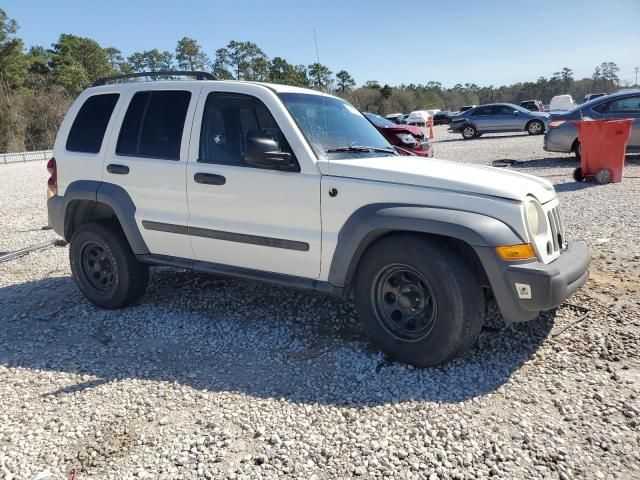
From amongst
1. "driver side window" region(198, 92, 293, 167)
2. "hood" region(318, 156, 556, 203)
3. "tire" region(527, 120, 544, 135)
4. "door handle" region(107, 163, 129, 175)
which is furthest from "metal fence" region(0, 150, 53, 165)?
"hood" region(318, 156, 556, 203)

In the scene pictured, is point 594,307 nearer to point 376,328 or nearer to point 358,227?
point 376,328

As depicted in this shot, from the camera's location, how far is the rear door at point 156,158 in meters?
4.53

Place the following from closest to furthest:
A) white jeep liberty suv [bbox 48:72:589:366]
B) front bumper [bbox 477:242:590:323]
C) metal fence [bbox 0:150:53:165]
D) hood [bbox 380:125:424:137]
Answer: front bumper [bbox 477:242:590:323]
white jeep liberty suv [bbox 48:72:589:366]
hood [bbox 380:125:424:137]
metal fence [bbox 0:150:53:165]

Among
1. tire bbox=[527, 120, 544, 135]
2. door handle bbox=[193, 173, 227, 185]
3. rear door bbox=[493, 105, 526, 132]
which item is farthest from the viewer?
rear door bbox=[493, 105, 526, 132]

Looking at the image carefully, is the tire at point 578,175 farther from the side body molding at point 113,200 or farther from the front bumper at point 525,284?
the side body molding at point 113,200

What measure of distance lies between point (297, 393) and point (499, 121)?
2545cm

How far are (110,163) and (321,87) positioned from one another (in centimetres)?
206

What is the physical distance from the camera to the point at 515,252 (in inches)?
132

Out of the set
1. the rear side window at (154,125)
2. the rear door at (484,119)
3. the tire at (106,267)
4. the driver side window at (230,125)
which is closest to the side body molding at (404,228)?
the driver side window at (230,125)

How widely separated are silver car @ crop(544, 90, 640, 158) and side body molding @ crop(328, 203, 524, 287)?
10.7 metres

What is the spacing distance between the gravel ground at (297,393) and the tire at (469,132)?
22702 millimetres

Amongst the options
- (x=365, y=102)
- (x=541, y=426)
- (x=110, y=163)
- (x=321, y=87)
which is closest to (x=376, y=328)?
(x=541, y=426)

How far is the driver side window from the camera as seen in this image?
14.1 feet

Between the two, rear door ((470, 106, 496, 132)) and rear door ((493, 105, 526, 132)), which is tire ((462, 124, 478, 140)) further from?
rear door ((493, 105, 526, 132))
